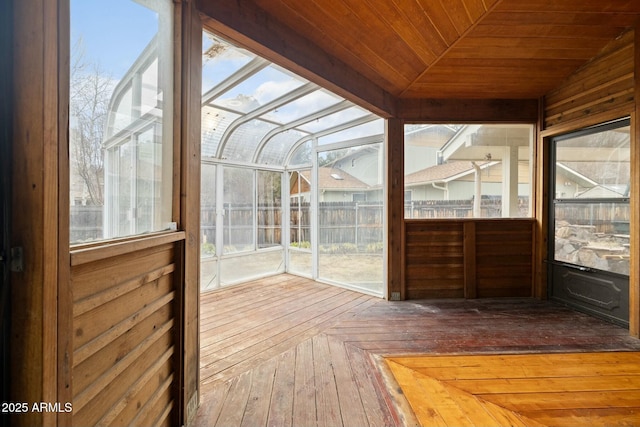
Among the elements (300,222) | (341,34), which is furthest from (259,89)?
(300,222)

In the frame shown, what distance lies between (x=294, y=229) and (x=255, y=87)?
8.10 feet

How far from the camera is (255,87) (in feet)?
10.4

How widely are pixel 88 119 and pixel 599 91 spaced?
4160mm

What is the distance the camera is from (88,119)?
0.95 metres

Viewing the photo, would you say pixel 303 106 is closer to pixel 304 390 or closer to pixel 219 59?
pixel 219 59

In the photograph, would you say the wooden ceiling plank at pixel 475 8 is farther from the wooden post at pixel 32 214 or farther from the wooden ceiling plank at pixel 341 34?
the wooden post at pixel 32 214

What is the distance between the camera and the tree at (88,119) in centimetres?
90

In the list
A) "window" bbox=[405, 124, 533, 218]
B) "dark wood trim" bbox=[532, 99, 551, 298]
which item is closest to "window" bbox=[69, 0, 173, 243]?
"window" bbox=[405, 124, 533, 218]

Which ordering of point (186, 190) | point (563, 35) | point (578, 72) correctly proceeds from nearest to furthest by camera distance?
point (186, 190), point (563, 35), point (578, 72)

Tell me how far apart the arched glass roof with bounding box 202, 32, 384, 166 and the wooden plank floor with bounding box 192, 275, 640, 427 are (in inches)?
87.5

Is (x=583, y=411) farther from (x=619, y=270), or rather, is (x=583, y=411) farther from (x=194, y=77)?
(x=194, y=77)

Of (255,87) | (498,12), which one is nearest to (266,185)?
(255,87)

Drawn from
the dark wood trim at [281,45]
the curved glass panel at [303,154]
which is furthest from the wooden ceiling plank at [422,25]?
the curved glass panel at [303,154]

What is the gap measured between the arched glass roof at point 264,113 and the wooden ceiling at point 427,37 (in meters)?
0.51
